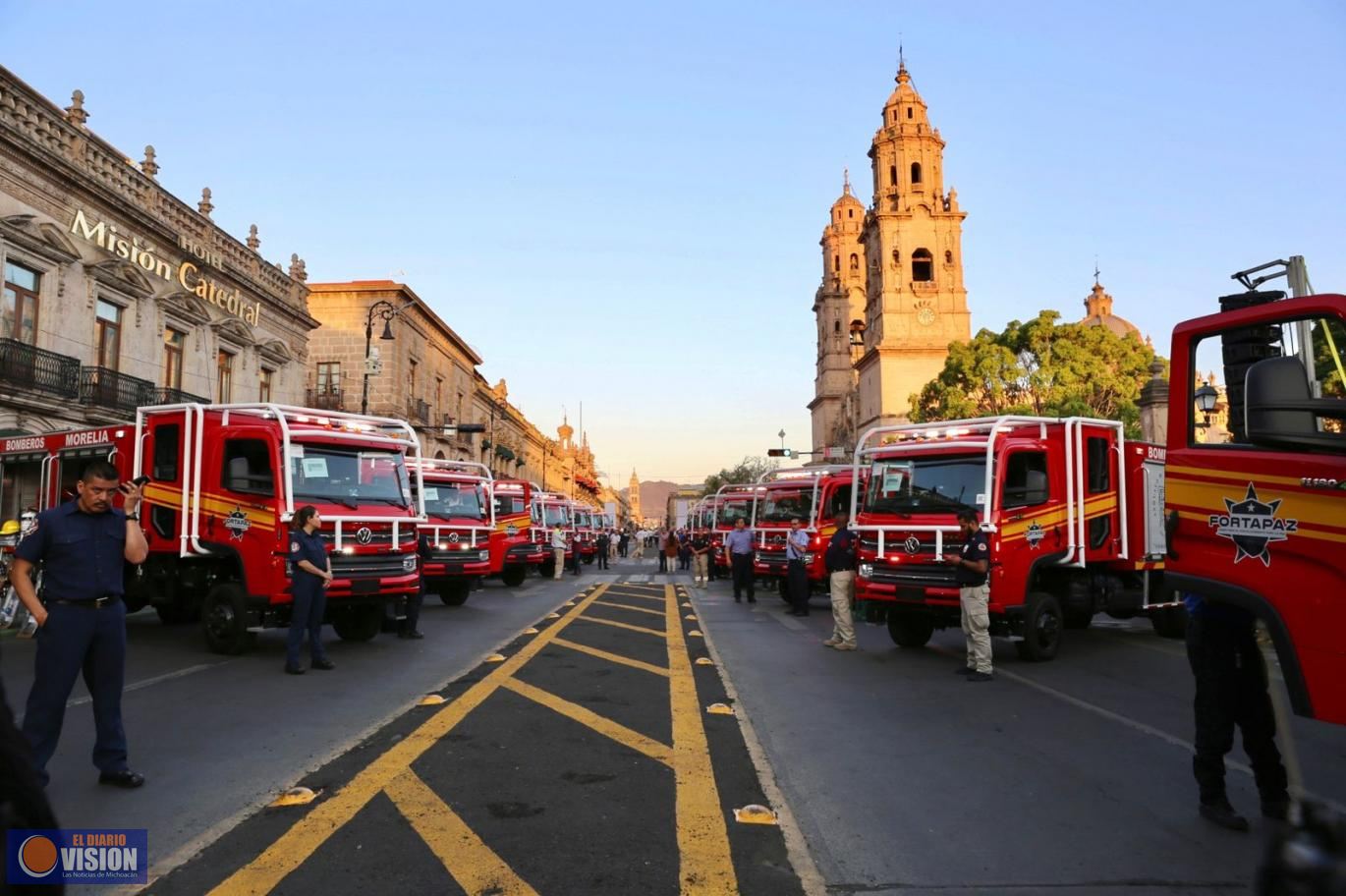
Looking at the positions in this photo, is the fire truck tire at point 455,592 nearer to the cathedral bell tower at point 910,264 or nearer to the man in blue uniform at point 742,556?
Answer: the man in blue uniform at point 742,556

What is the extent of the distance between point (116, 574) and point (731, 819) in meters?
4.14

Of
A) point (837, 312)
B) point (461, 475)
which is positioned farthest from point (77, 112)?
point (837, 312)

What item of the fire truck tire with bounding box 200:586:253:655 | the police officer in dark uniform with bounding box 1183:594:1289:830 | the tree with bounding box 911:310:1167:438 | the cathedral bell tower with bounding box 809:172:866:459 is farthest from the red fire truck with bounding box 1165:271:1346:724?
the cathedral bell tower with bounding box 809:172:866:459

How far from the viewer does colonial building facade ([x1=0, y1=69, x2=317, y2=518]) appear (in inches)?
763

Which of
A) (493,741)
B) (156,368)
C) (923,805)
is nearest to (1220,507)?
(923,805)

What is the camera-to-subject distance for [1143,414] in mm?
24156

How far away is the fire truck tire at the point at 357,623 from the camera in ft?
38.9

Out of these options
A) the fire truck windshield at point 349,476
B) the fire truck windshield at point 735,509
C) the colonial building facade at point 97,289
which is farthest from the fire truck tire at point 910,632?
the fire truck windshield at point 735,509

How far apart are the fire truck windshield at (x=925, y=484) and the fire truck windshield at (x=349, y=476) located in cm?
656

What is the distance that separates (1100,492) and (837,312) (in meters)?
90.6

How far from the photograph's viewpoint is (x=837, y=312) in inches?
3912

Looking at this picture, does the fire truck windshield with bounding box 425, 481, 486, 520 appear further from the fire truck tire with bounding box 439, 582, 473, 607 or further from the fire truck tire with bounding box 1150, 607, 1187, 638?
the fire truck tire with bounding box 1150, 607, 1187, 638

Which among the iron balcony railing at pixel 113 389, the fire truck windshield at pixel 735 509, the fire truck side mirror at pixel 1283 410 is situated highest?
the iron balcony railing at pixel 113 389

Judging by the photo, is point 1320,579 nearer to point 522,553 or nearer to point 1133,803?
point 1133,803
